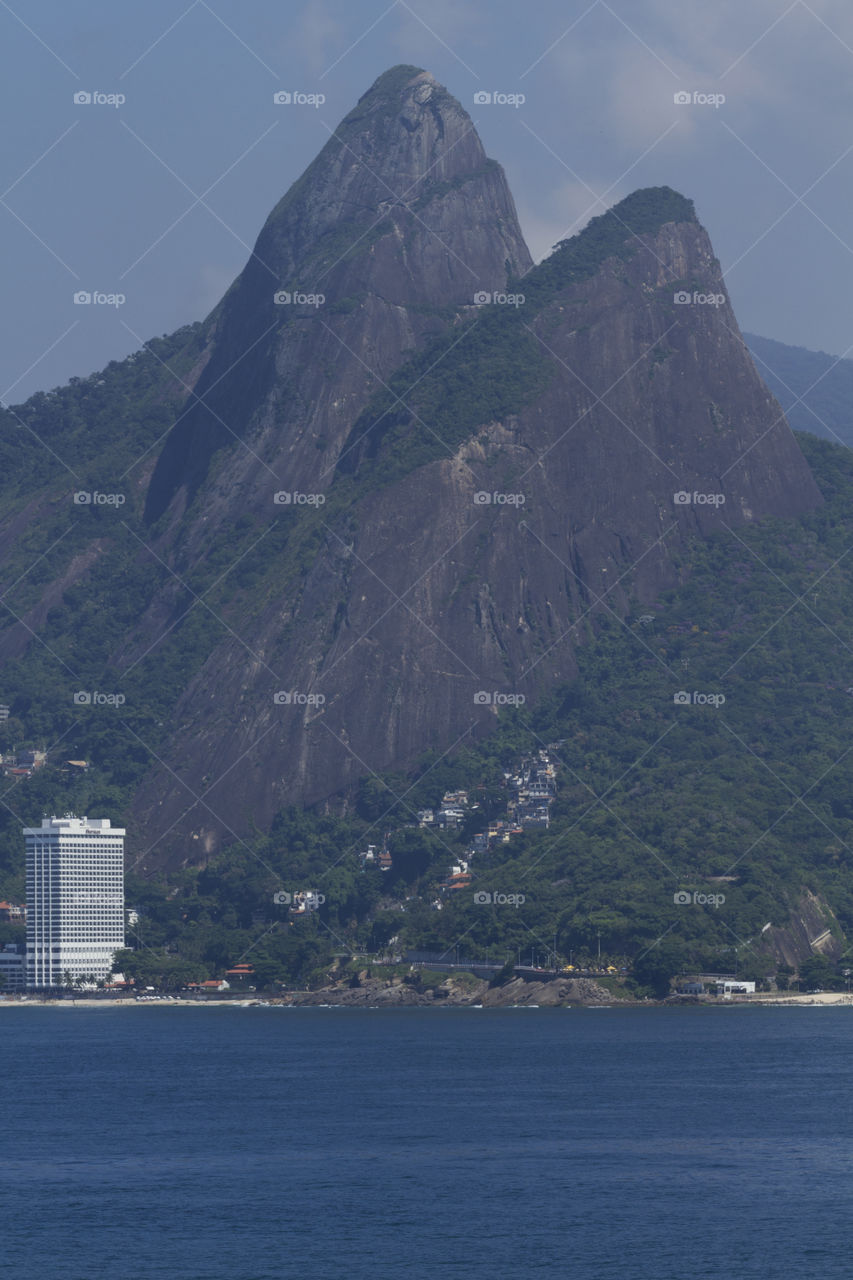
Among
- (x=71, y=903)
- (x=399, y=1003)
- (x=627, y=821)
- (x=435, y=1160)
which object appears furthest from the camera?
(x=71, y=903)

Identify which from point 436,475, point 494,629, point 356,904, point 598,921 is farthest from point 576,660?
point 598,921

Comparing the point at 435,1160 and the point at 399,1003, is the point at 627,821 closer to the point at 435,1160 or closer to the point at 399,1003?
the point at 399,1003

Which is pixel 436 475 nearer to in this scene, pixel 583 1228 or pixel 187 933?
pixel 187 933

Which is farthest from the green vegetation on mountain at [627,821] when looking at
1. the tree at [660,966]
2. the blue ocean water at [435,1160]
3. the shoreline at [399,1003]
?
the blue ocean water at [435,1160]

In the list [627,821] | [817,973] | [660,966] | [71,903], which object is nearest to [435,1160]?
[660,966]

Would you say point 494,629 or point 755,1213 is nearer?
point 755,1213

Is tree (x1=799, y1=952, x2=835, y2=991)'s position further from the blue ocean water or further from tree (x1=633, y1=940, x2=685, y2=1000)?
the blue ocean water
